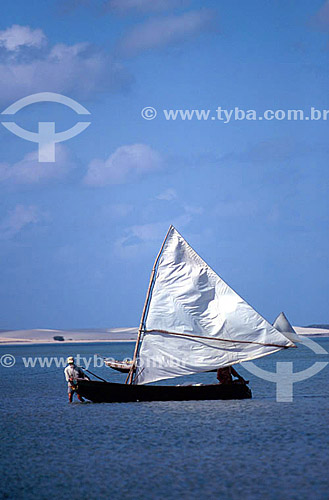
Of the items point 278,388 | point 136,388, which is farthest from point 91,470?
point 278,388

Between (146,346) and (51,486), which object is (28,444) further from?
(146,346)

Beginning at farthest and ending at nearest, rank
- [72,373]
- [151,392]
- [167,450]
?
[151,392]
[72,373]
[167,450]

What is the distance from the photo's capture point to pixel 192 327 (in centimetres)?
3500

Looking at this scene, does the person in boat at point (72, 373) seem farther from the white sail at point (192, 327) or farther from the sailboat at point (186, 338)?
the white sail at point (192, 327)

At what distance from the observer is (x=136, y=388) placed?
3497 cm

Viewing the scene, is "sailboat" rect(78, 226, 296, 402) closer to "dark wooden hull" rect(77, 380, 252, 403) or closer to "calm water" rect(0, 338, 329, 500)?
"dark wooden hull" rect(77, 380, 252, 403)

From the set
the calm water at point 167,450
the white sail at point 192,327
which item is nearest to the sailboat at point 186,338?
the white sail at point 192,327

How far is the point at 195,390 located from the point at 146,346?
3148 mm

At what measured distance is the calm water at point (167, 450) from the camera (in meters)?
18.4

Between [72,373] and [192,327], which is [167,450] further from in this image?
[72,373]

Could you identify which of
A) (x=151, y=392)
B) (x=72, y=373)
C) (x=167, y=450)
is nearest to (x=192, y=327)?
(x=151, y=392)

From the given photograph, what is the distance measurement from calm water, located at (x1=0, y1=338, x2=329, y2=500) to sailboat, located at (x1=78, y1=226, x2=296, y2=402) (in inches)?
38.9

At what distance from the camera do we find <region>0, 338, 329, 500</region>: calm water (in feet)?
60.3

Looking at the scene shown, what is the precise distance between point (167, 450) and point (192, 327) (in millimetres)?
11267
